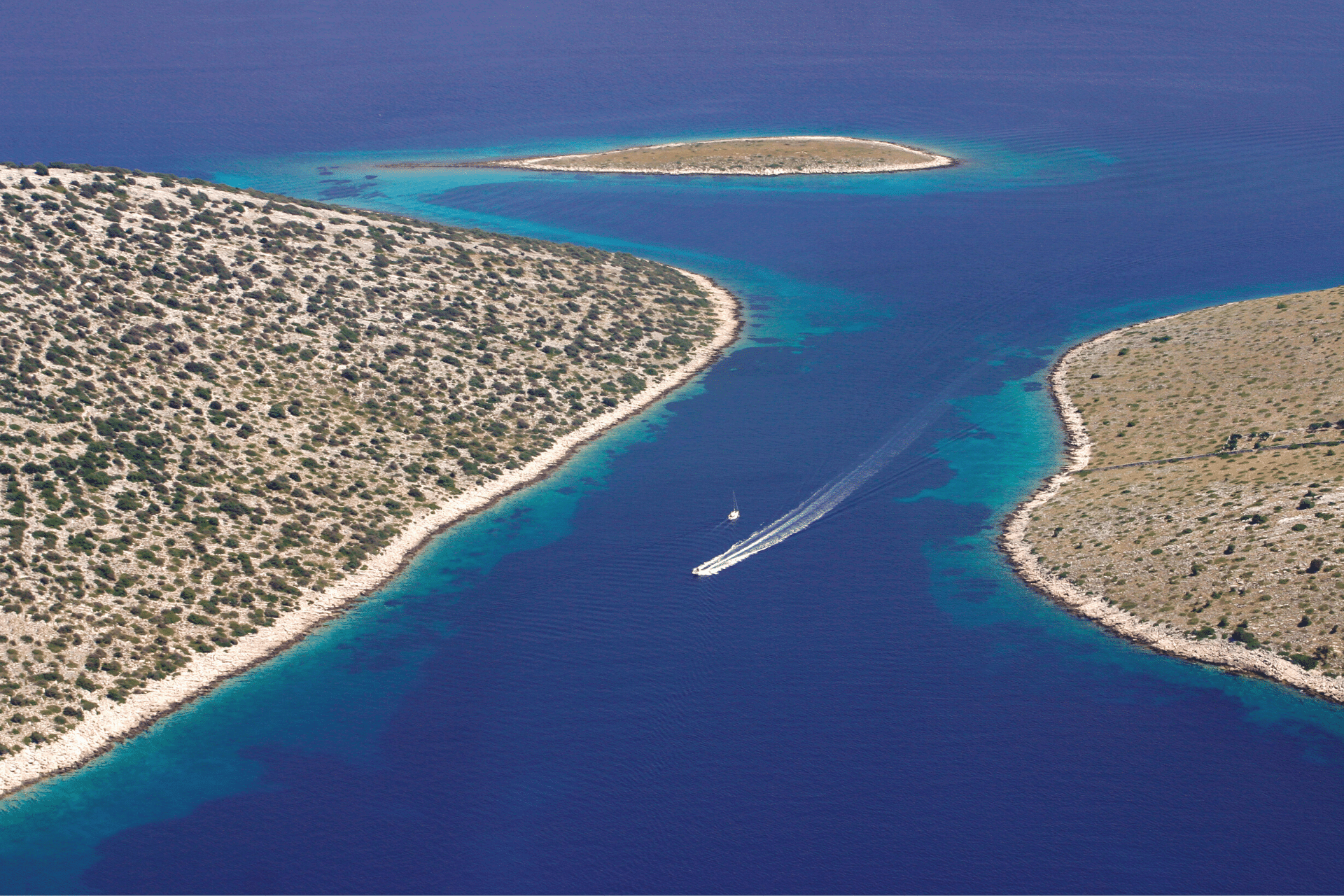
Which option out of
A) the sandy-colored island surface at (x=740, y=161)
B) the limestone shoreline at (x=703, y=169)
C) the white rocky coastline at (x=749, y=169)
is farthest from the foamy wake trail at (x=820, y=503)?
the sandy-colored island surface at (x=740, y=161)

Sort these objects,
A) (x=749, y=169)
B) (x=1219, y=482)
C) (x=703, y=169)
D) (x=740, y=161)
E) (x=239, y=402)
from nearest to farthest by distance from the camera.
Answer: (x=1219, y=482), (x=239, y=402), (x=749, y=169), (x=703, y=169), (x=740, y=161)

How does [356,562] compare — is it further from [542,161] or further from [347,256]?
[542,161]

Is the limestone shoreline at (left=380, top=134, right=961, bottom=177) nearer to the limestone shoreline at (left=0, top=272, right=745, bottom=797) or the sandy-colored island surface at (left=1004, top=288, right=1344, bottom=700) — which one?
the sandy-colored island surface at (left=1004, top=288, right=1344, bottom=700)

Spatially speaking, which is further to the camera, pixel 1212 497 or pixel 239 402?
pixel 239 402

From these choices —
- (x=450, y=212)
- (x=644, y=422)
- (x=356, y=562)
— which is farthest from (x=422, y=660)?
(x=450, y=212)

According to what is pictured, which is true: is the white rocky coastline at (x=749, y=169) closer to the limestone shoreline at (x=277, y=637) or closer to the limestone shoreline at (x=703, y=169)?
the limestone shoreline at (x=703, y=169)

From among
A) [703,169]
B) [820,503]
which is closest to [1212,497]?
[820,503]

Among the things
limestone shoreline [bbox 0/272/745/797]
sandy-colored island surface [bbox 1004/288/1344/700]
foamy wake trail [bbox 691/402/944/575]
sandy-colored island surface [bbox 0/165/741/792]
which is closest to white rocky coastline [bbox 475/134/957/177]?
sandy-colored island surface [bbox 0/165/741/792]

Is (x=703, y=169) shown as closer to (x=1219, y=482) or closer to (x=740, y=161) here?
(x=740, y=161)
